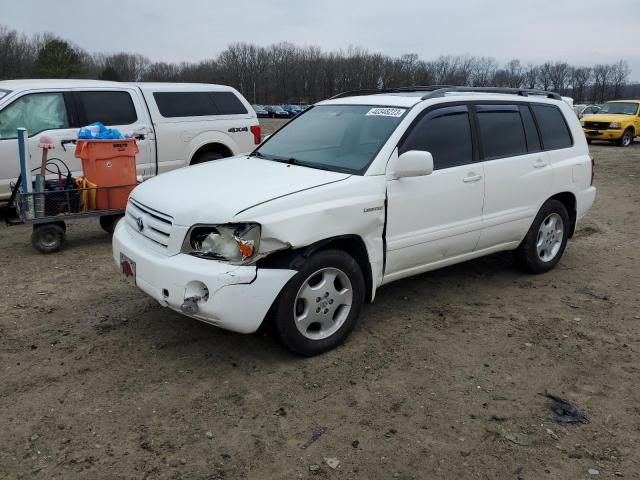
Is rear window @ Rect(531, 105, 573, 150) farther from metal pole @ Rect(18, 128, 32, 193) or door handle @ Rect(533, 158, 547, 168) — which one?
metal pole @ Rect(18, 128, 32, 193)

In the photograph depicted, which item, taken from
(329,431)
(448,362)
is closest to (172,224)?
(329,431)

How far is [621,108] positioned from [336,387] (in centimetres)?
2336

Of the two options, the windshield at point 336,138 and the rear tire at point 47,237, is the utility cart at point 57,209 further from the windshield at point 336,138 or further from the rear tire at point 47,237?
the windshield at point 336,138

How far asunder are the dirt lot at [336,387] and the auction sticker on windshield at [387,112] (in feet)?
5.38

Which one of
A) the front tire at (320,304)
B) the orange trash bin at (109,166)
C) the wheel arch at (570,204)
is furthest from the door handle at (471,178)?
the orange trash bin at (109,166)

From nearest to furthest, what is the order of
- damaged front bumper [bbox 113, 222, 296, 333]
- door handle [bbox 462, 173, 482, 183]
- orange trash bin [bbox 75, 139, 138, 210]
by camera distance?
damaged front bumper [bbox 113, 222, 296, 333]
door handle [bbox 462, 173, 482, 183]
orange trash bin [bbox 75, 139, 138, 210]

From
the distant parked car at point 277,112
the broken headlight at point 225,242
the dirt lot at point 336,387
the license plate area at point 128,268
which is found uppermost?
the distant parked car at point 277,112

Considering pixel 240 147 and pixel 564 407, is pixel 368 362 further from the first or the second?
pixel 240 147

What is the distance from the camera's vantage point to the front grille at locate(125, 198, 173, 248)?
146 inches

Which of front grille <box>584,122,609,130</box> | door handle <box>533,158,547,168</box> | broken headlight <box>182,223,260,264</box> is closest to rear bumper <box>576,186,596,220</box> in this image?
door handle <box>533,158,547,168</box>

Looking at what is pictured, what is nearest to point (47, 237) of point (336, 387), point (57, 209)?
point (57, 209)

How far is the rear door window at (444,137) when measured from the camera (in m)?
4.42

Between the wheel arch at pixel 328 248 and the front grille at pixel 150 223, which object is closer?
the wheel arch at pixel 328 248

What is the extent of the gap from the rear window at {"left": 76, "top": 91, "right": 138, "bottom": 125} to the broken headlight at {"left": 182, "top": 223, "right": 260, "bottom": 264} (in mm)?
5083
